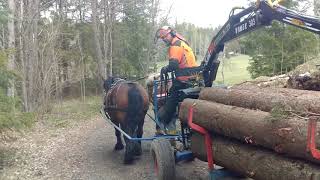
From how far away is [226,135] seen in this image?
605 cm

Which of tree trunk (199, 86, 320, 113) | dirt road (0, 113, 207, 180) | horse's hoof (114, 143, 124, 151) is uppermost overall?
tree trunk (199, 86, 320, 113)

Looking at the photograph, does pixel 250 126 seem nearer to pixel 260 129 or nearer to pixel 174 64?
pixel 260 129

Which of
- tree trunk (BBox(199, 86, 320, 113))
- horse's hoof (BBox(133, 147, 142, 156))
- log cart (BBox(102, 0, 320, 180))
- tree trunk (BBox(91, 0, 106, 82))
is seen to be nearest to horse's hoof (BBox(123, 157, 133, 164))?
horse's hoof (BBox(133, 147, 142, 156))

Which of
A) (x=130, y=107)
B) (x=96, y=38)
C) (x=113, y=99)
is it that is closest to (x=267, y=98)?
(x=130, y=107)

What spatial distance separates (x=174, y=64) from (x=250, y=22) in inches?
97.4

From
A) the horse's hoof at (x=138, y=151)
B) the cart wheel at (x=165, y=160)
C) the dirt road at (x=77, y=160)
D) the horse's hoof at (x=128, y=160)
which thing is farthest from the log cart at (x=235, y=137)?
the horse's hoof at (x=138, y=151)

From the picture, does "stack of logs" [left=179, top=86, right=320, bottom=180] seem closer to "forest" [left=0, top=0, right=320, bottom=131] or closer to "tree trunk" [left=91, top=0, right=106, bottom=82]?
"forest" [left=0, top=0, right=320, bottom=131]

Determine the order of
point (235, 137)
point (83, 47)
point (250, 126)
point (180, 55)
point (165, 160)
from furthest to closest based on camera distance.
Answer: point (83, 47)
point (180, 55)
point (165, 160)
point (235, 137)
point (250, 126)

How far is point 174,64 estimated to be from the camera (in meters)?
8.77

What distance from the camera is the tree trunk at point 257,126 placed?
15.1 ft

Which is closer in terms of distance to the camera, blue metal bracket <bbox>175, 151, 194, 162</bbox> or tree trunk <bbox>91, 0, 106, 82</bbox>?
blue metal bracket <bbox>175, 151, 194, 162</bbox>

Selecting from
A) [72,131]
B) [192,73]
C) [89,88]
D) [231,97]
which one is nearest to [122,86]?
[192,73]

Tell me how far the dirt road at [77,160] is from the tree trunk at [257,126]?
2108 millimetres

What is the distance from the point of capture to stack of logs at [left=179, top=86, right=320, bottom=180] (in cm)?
466
